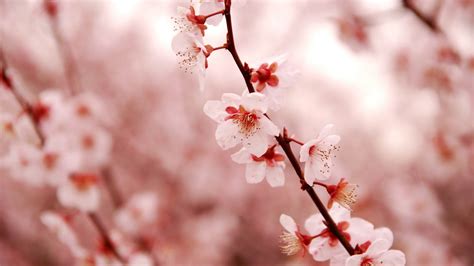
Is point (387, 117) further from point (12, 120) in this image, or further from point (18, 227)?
point (12, 120)

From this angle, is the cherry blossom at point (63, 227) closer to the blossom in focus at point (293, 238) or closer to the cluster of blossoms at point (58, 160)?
the cluster of blossoms at point (58, 160)

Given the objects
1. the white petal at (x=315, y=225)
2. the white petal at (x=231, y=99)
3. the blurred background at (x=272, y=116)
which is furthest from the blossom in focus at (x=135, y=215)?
the white petal at (x=231, y=99)

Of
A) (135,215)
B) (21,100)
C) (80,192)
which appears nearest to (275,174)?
(21,100)

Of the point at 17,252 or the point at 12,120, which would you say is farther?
the point at 17,252

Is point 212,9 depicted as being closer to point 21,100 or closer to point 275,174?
point 275,174

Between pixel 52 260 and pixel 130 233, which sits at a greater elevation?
pixel 52 260

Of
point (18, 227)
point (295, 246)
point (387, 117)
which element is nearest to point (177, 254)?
point (18, 227)

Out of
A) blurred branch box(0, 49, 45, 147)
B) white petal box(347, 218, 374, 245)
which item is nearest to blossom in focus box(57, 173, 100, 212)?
blurred branch box(0, 49, 45, 147)
